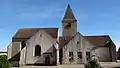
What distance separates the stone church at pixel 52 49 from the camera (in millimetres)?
41656

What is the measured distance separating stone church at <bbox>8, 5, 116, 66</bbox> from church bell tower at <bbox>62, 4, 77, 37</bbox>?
2560 millimetres

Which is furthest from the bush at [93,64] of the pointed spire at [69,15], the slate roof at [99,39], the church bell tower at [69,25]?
the pointed spire at [69,15]

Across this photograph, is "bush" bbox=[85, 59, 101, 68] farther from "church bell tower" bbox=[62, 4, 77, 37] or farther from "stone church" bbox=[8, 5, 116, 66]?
"church bell tower" bbox=[62, 4, 77, 37]

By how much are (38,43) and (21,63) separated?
227 inches


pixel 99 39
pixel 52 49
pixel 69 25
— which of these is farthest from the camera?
pixel 69 25

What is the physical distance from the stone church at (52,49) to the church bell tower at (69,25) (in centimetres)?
256

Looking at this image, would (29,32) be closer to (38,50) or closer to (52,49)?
(38,50)

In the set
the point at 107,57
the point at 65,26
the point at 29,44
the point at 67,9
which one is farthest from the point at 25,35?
the point at 107,57

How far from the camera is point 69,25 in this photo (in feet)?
174

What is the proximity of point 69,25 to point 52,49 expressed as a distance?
44.5 ft

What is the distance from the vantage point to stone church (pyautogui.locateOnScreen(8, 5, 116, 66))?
41.7 metres

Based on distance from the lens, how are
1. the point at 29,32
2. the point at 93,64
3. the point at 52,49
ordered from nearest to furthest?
the point at 93,64 < the point at 52,49 < the point at 29,32

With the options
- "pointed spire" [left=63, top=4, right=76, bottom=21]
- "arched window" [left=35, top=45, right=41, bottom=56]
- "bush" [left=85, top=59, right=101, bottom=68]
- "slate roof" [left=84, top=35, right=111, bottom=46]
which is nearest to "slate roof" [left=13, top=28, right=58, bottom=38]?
"arched window" [left=35, top=45, right=41, bottom=56]

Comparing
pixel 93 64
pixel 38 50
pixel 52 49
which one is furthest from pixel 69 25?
pixel 93 64
